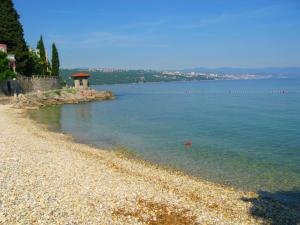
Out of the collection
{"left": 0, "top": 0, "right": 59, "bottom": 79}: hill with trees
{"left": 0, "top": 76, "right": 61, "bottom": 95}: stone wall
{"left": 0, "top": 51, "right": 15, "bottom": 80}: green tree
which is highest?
{"left": 0, "top": 0, "right": 59, "bottom": 79}: hill with trees

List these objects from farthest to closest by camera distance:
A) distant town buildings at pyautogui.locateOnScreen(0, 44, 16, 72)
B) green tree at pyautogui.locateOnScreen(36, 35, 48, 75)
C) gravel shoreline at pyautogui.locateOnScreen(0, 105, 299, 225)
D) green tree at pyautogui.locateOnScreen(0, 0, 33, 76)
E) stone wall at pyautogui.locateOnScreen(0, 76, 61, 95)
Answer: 1. green tree at pyautogui.locateOnScreen(36, 35, 48, 75)
2. green tree at pyautogui.locateOnScreen(0, 0, 33, 76)
3. distant town buildings at pyautogui.locateOnScreen(0, 44, 16, 72)
4. stone wall at pyautogui.locateOnScreen(0, 76, 61, 95)
5. gravel shoreline at pyautogui.locateOnScreen(0, 105, 299, 225)

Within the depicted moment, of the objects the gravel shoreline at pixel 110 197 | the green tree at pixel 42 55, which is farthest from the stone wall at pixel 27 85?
the gravel shoreline at pixel 110 197

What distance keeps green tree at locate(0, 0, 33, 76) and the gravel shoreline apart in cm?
5305

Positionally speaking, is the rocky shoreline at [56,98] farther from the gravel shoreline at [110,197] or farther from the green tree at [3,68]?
the gravel shoreline at [110,197]

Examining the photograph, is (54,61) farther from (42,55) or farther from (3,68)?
(3,68)

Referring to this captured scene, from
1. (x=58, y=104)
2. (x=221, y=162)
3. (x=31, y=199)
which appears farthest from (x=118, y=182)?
(x=58, y=104)

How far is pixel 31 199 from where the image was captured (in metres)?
11.9

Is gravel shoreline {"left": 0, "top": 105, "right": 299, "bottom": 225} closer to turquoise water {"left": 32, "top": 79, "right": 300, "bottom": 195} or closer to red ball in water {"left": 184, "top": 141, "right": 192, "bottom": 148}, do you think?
turquoise water {"left": 32, "top": 79, "right": 300, "bottom": 195}

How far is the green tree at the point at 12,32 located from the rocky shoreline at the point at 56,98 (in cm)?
864

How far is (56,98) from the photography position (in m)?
72.7

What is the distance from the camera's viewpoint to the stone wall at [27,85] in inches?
2330

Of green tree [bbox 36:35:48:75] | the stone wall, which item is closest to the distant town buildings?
the stone wall

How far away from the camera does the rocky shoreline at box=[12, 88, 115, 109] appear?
58.0 m

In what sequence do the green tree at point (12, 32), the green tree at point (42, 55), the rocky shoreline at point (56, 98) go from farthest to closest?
1. the green tree at point (42, 55)
2. the green tree at point (12, 32)
3. the rocky shoreline at point (56, 98)
